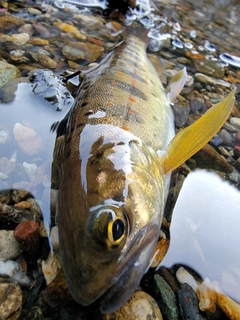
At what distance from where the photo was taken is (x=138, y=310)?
180 cm

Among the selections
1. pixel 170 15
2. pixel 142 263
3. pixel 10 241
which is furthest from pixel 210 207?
pixel 170 15

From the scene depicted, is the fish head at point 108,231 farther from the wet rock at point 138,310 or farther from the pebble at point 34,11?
the pebble at point 34,11

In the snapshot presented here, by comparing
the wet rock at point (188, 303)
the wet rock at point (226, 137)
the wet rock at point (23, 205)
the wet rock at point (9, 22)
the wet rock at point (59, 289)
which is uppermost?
the wet rock at point (226, 137)

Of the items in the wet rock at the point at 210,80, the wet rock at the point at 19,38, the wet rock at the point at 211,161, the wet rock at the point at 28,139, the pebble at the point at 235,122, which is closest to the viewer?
the wet rock at the point at 28,139

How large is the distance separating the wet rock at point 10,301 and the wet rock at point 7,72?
2.27m

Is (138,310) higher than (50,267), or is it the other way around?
(138,310)

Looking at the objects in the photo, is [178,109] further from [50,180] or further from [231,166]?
[50,180]

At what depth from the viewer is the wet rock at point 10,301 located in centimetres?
176

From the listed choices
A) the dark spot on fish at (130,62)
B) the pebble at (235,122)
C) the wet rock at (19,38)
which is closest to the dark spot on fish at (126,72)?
the dark spot on fish at (130,62)

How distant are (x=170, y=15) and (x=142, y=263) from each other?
5944 mm

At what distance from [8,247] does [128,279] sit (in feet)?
2.99

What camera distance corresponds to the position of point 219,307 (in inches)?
79.0

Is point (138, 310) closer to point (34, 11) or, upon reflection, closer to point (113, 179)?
point (113, 179)

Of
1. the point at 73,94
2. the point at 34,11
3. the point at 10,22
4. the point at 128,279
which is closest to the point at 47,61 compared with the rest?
the point at 73,94
